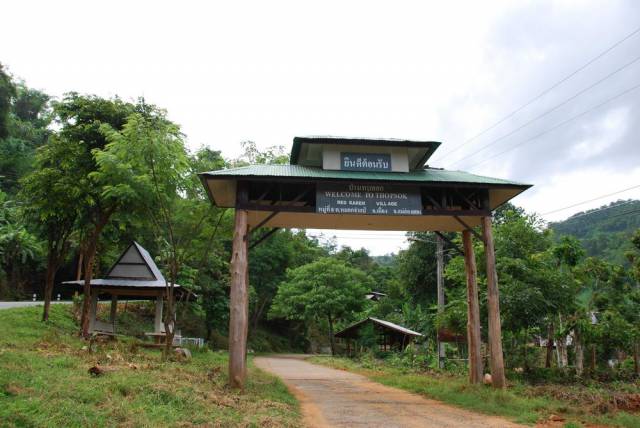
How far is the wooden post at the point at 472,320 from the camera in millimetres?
12906

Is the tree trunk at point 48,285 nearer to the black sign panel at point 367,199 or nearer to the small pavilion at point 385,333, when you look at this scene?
the black sign panel at point 367,199

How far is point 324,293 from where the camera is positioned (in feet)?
112

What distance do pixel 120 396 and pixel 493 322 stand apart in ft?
28.4

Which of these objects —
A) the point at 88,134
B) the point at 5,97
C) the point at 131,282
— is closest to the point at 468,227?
the point at 88,134

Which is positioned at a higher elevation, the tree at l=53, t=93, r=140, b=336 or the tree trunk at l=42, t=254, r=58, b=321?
the tree at l=53, t=93, r=140, b=336

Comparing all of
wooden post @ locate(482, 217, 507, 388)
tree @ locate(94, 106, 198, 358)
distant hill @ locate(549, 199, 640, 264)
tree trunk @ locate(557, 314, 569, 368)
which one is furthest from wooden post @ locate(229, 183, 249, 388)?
distant hill @ locate(549, 199, 640, 264)

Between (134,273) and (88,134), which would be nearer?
(88,134)

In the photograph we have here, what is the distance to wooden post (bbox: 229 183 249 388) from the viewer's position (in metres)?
10.8

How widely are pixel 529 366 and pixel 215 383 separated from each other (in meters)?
12.6

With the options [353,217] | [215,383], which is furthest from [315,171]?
[215,383]

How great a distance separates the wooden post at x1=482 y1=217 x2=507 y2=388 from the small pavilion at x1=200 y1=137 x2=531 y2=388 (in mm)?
23

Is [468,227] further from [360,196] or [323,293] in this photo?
[323,293]

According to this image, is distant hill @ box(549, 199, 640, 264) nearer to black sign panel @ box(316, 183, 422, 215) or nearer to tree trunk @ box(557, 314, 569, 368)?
tree trunk @ box(557, 314, 569, 368)

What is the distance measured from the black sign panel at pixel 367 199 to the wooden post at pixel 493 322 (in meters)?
2.05
